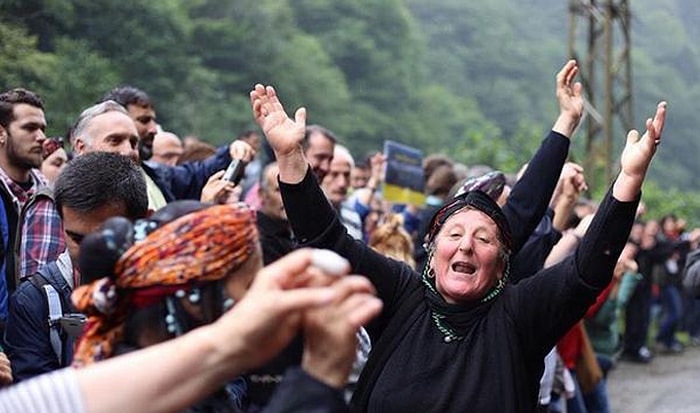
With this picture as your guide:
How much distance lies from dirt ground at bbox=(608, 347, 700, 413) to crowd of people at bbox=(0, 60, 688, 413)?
461 cm

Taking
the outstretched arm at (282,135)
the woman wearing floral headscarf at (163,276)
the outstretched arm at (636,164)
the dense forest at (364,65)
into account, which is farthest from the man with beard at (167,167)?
the woman wearing floral headscarf at (163,276)

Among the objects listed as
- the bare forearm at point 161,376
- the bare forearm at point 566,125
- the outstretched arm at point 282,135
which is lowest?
the bare forearm at point 566,125

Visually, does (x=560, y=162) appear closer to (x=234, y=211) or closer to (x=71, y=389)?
(x=234, y=211)

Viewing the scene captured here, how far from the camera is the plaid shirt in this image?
429cm

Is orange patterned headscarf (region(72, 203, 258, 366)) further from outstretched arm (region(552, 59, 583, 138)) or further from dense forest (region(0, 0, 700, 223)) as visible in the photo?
dense forest (region(0, 0, 700, 223))

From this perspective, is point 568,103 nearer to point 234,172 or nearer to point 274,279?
point 234,172

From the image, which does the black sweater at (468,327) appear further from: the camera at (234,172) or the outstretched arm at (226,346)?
the outstretched arm at (226,346)

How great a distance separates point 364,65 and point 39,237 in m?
38.0

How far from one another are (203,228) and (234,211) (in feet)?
0.30


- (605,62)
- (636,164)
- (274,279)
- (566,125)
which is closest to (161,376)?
(274,279)

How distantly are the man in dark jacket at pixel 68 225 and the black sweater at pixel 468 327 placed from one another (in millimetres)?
560

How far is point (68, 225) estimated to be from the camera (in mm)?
3244

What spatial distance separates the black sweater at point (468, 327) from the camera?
3.34 m

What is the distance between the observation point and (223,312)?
2168 millimetres
